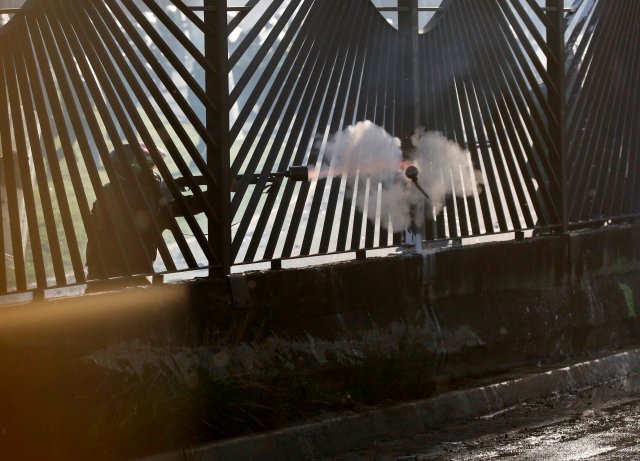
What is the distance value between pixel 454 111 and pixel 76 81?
3685mm

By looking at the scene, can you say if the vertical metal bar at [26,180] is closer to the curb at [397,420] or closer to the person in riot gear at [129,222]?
the person in riot gear at [129,222]

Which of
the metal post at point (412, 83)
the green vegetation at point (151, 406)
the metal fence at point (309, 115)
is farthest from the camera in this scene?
the metal post at point (412, 83)

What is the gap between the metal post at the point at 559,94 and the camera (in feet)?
36.4

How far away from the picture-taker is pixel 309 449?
7.36 meters

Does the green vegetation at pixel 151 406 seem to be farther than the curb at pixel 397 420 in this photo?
No

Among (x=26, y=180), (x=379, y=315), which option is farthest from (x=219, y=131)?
(x=379, y=315)

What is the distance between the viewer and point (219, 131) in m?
7.87

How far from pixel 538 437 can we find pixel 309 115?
2.45m

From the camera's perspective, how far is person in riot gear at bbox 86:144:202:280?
7.16 meters

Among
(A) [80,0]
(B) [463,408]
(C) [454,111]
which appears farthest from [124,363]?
(C) [454,111]

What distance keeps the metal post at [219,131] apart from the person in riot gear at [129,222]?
0.21 meters

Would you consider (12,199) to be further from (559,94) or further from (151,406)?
(559,94)

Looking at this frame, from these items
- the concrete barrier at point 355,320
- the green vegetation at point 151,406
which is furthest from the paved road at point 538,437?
the concrete barrier at point 355,320

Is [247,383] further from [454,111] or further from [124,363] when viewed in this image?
[454,111]
